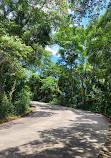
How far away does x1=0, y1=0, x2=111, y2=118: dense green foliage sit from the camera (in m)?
7.00

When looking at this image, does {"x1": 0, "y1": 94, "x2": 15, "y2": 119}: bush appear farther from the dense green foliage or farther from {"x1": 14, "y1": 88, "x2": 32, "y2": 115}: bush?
{"x1": 14, "y1": 88, "x2": 32, "y2": 115}: bush

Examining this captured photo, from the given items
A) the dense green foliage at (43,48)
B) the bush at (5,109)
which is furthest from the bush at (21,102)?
the bush at (5,109)

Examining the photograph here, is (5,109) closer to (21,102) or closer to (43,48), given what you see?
(21,102)

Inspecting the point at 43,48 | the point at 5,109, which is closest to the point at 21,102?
the point at 5,109

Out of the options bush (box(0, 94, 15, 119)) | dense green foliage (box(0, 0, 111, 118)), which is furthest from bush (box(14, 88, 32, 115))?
bush (box(0, 94, 15, 119))

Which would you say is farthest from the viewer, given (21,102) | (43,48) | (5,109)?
(43,48)

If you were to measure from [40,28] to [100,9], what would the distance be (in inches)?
293

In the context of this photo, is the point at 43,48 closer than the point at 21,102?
No

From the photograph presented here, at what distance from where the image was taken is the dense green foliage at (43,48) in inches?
275

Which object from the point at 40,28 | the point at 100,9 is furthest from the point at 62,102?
the point at 100,9

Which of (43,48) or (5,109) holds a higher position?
(43,48)

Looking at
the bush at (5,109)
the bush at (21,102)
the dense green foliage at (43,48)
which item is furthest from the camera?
the bush at (21,102)

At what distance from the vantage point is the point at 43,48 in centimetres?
1345

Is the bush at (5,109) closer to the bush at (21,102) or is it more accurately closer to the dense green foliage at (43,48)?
the dense green foliage at (43,48)
